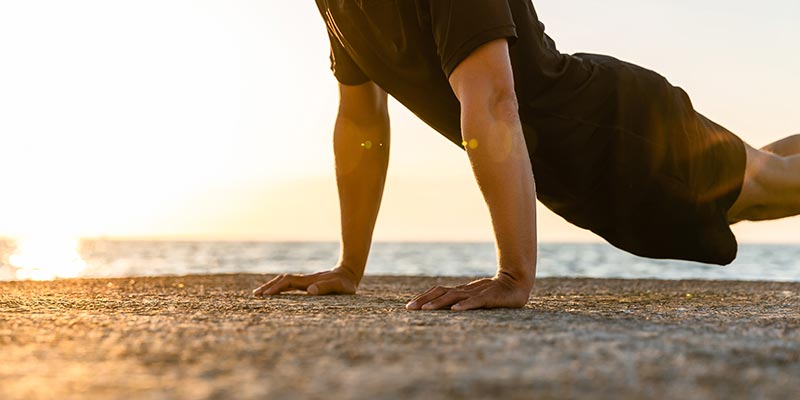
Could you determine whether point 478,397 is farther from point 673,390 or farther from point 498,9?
point 498,9

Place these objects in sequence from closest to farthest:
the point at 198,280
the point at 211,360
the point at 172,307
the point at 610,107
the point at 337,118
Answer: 1. the point at 211,360
2. the point at 172,307
3. the point at 610,107
4. the point at 337,118
5. the point at 198,280

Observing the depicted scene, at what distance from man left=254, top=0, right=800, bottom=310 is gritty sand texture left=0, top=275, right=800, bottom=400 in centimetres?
57

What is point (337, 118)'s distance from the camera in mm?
3203

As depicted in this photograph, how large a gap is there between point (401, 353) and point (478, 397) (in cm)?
30

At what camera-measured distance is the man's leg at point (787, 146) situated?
3.02m

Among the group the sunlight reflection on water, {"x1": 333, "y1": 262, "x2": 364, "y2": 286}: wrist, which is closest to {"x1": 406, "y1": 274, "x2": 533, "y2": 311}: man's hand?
{"x1": 333, "y1": 262, "x2": 364, "y2": 286}: wrist

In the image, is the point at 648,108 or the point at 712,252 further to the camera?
the point at 712,252

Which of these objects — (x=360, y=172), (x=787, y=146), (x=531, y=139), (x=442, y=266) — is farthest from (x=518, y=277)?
(x=442, y=266)

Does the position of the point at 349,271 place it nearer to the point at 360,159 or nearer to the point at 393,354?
the point at 360,159

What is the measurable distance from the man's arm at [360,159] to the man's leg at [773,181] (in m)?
1.32

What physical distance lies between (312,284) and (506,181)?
36.8 inches

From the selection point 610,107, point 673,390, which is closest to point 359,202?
point 610,107

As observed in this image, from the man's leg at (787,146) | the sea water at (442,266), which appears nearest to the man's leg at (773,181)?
the man's leg at (787,146)

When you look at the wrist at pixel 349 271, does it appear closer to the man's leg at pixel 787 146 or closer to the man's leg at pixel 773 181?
the man's leg at pixel 773 181
